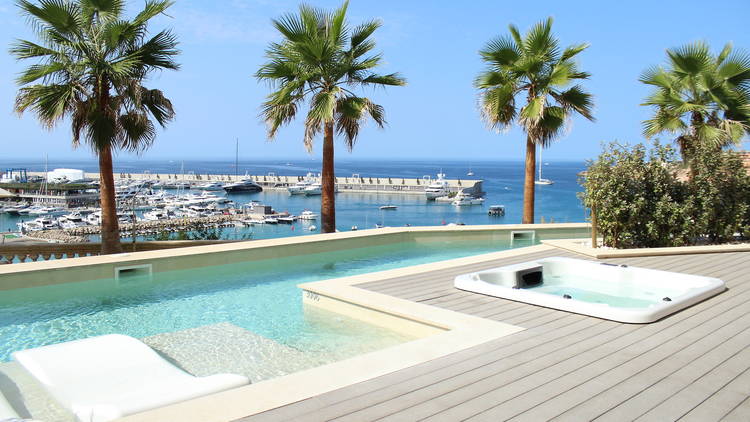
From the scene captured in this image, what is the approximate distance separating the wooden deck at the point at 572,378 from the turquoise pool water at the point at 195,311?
4.36 feet

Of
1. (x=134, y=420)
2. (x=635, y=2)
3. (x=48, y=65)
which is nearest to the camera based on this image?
(x=134, y=420)

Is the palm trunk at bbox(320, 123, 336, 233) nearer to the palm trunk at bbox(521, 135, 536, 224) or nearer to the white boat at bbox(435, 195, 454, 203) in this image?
the palm trunk at bbox(521, 135, 536, 224)

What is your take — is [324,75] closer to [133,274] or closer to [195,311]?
[133,274]

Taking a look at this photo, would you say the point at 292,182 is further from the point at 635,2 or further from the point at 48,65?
the point at 48,65

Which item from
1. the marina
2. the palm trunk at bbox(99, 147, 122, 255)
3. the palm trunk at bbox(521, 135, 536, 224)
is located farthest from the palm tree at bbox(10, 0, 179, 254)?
the marina

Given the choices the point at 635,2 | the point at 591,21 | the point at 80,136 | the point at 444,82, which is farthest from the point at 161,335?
the point at 444,82

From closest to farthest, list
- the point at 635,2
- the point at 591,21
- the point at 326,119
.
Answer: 1. the point at 326,119
2. the point at 635,2
3. the point at 591,21

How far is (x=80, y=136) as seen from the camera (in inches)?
362

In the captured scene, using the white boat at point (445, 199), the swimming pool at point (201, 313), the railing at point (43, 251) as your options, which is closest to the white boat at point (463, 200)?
the white boat at point (445, 199)

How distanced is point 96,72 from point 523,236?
856 cm

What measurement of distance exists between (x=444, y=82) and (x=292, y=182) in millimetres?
50953

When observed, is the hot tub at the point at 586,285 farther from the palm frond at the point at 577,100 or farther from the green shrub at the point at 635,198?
the palm frond at the point at 577,100

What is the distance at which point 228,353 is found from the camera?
4.84 m

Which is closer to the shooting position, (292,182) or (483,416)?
(483,416)
